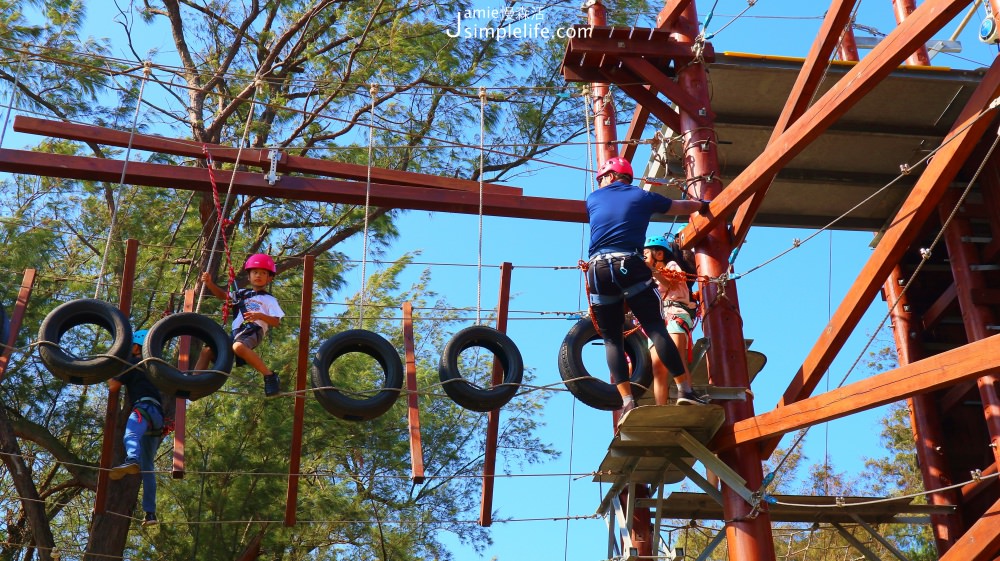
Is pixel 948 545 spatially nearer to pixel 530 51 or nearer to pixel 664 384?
A: pixel 664 384

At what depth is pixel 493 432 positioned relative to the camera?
838 centimetres

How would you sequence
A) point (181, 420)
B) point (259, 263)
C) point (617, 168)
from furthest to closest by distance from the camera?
point (259, 263) → point (181, 420) → point (617, 168)

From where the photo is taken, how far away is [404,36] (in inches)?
559

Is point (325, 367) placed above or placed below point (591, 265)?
below

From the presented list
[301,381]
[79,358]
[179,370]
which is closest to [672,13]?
[301,381]

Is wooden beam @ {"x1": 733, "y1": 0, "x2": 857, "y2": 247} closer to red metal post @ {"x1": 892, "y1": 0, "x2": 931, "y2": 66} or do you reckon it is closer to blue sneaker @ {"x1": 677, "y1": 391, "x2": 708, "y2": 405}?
blue sneaker @ {"x1": 677, "y1": 391, "x2": 708, "y2": 405}

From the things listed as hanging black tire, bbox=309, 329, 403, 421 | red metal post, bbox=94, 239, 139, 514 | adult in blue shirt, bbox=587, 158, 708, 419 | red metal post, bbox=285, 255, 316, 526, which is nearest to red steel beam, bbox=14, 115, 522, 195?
red metal post, bbox=94, 239, 139, 514

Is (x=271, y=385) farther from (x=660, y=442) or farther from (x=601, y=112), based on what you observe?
(x=601, y=112)

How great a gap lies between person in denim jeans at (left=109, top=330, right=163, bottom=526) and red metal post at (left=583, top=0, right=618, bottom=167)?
4230mm

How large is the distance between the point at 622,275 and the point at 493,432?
1.86m

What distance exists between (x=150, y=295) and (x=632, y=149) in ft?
21.1

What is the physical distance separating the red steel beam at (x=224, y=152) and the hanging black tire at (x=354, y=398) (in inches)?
83.8

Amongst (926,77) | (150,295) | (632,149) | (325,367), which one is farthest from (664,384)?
(150,295)

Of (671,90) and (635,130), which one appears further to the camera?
(635,130)
